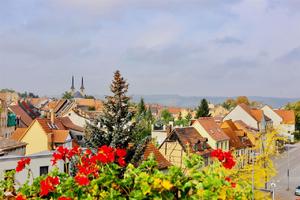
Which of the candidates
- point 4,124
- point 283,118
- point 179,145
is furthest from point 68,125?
point 283,118

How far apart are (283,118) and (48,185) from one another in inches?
3624

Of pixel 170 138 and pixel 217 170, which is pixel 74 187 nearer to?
pixel 217 170

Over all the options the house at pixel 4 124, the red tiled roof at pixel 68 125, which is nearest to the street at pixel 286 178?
the red tiled roof at pixel 68 125

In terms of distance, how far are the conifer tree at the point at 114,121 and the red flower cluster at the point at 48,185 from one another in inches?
624

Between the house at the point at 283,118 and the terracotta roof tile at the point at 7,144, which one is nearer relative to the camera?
the terracotta roof tile at the point at 7,144

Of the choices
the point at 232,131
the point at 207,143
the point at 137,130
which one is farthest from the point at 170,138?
the point at 137,130

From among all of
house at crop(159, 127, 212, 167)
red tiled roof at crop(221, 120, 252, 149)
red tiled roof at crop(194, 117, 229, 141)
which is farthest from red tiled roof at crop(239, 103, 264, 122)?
house at crop(159, 127, 212, 167)

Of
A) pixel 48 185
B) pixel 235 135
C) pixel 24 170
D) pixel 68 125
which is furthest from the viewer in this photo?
pixel 68 125

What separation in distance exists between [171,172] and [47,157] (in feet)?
73.6

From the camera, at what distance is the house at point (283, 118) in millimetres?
89119

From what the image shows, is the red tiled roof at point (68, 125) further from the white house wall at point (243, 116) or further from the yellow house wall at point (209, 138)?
the white house wall at point (243, 116)

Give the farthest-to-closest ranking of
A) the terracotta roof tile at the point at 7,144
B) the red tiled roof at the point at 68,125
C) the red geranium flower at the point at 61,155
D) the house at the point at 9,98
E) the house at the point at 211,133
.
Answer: the house at the point at 9,98
the red tiled roof at the point at 68,125
the house at the point at 211,133
the terracotta roof tile at the point at 7,144
the red geranium flower at the point at 61,155

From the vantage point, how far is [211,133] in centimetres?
5022

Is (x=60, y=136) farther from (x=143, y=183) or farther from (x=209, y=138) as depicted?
(x=143, y=183)
